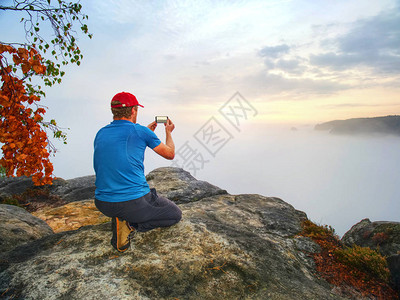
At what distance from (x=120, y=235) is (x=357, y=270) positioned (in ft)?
20.0

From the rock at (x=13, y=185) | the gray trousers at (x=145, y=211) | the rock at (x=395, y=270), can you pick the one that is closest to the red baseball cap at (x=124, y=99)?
the gray trousers at (x=145, y=211)

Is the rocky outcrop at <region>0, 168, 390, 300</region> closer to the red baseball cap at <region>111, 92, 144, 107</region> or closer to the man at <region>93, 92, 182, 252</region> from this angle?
the man at <region>93, 92, 182, 252</region>

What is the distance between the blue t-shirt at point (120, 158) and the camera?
4.61 metres

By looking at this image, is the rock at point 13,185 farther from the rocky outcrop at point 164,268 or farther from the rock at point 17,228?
the rocky outcrop at point 164,268

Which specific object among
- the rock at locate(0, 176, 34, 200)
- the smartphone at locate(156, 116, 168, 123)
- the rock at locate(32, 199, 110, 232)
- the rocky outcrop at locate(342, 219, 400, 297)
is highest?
the smartphone at locate(156, 116, 168, 123)

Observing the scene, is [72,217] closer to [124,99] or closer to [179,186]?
[179,186]

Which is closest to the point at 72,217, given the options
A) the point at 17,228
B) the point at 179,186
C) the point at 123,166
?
the point at 17,228

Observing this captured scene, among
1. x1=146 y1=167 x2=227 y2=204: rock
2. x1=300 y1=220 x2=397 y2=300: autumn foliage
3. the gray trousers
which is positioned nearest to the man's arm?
the gray trousers

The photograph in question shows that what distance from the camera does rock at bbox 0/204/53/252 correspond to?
5844mm

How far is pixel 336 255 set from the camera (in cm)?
677

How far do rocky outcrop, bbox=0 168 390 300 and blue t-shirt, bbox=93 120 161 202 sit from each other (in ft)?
3.89

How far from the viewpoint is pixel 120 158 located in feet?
15.1

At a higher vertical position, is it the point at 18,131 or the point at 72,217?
the point at 18,131

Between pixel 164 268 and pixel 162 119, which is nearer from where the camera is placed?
pixel 164 268
